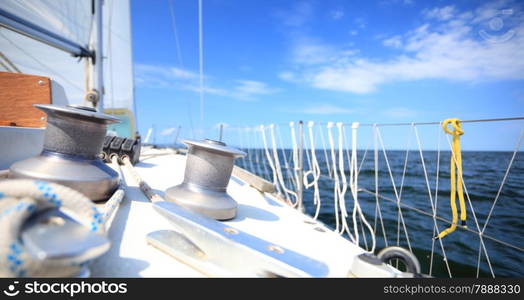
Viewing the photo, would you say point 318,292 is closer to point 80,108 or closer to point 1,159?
point 80,108

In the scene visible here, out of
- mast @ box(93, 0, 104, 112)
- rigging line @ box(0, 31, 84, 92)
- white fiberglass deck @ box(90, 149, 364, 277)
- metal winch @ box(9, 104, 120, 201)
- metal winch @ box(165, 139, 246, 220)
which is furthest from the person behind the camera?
mast @ box(93, 0, 104, 112)

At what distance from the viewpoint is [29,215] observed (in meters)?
0.44

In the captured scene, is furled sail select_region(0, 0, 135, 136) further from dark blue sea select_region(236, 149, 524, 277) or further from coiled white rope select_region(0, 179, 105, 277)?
dark blue sea select_region(236, 149, 524, 277)

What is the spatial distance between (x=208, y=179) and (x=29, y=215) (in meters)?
0.70

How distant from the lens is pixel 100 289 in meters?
0.52

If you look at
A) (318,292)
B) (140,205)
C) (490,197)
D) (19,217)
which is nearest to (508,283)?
(318,292)

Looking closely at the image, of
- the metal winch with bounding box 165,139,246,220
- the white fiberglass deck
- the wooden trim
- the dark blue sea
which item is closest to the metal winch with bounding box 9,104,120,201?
the white fiberglass deck

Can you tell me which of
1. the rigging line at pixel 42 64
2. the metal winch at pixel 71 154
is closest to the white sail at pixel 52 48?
the rigging line at pixel 42 64

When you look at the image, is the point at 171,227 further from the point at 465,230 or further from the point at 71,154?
the point at 465,230

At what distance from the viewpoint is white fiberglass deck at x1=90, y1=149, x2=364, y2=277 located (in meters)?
0.67

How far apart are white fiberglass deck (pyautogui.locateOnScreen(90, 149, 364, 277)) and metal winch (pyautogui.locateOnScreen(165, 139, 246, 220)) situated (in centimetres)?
9

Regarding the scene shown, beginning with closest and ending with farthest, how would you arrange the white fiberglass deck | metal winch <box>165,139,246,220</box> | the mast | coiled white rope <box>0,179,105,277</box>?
coiled white rope <box>0,179,105,277</box>
the white fiberglass deck
metal winch <box>165,139,246,220</box>
the mast

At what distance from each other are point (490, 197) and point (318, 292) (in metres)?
6.90

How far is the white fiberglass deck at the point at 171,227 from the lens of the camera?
667 millimetres
